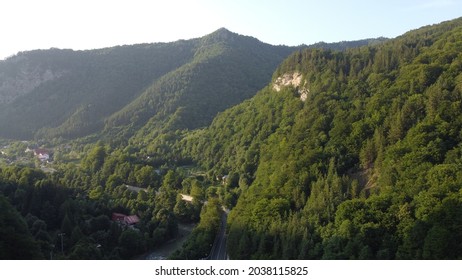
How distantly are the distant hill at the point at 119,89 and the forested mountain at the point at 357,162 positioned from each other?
53.3m

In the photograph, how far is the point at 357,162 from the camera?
49531 mm

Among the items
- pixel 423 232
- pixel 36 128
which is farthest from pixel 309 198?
pixel 36 128

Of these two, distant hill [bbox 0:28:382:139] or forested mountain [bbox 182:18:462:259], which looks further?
distant hill [bbox 0:28:382:139]

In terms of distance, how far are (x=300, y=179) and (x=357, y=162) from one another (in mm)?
7075

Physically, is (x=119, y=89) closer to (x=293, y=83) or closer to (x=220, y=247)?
(x=293, y=83)

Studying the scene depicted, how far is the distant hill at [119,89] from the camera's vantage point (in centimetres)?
13675

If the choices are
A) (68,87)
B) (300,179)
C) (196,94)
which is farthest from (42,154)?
(300,179)

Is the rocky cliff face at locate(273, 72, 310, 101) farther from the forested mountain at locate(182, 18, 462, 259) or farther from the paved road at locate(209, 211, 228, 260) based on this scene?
the paved road at locate(209, 211, 228, 260)

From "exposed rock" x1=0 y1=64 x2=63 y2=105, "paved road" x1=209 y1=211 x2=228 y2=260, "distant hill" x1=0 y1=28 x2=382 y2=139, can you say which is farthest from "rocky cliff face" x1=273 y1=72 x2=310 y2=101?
"exposed rock" x1=0 y1=64 x2=63 y2=105

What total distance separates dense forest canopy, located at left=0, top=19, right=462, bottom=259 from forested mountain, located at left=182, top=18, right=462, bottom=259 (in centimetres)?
17

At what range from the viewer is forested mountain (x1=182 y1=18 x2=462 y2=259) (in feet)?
114

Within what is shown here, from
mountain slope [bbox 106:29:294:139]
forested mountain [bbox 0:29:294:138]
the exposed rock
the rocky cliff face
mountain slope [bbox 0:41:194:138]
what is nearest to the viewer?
the rocky cliff face

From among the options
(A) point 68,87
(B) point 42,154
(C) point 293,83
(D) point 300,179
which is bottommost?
(B) point 42,154

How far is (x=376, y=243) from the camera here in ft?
116
